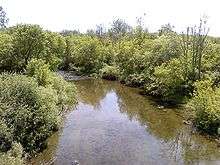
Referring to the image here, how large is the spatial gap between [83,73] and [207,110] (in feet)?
161

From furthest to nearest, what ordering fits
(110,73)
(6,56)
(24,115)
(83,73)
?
1. (83,73)
2. (110,73)
3. (6,56)
4. (24,115)

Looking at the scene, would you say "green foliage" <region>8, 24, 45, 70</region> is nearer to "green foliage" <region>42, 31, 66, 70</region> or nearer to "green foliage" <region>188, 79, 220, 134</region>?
"green foliage" <region>42, 31, 66, 70</region>

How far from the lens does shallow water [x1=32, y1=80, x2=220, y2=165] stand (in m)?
31.2

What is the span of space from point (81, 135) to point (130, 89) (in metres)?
30.1

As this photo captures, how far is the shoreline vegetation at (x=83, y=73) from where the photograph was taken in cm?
3062

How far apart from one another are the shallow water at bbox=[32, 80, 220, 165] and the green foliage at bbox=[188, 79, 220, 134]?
5.41 feet

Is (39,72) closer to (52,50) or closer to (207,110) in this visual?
(207,110)

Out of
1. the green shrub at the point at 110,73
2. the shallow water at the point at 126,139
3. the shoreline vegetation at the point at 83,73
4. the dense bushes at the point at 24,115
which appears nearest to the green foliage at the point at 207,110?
the shoreline vegetation at the point at 83,73

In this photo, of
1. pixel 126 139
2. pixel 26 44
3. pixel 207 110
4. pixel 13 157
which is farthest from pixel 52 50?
pixel 13 157

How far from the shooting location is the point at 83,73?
8425 cm

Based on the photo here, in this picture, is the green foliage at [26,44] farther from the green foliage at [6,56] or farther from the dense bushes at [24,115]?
the dense bushes at [24,115]

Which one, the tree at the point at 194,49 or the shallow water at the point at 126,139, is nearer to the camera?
the shallow water at the point at 126,139

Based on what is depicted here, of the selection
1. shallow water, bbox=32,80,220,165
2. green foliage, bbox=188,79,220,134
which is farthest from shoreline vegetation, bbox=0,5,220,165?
shallow water, bbox=32,80,220,165

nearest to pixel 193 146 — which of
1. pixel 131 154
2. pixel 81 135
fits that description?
pixel 131 154
